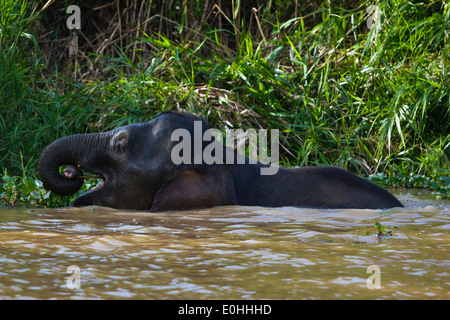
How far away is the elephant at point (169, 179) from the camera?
4988mm

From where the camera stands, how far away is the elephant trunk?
5031 mm

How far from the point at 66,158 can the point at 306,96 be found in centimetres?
336

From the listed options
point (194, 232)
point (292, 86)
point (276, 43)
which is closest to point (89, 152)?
point (194, 232)

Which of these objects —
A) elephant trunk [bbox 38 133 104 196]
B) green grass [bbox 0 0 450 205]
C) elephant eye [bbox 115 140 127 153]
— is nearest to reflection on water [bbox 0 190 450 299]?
elephant trunk [bbox 38 133 104 196]

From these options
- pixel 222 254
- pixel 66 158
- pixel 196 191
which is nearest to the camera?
pixel 222 254

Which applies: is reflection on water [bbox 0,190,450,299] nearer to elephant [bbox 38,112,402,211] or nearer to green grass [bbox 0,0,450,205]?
elephant [bbox 38,112,402,211]

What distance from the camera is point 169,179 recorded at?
5008 millimetres

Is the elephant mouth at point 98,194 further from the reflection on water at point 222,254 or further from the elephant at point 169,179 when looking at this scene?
the reflection on water at point 222,254

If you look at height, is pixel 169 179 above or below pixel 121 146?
below

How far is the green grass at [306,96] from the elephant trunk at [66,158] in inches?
67.5

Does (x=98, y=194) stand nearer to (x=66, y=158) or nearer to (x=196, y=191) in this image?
(x=66, y=158)

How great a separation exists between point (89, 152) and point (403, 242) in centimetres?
247

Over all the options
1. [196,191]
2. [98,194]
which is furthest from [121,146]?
[196,191]

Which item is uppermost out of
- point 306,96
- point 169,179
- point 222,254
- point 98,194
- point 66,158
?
point 306,96
